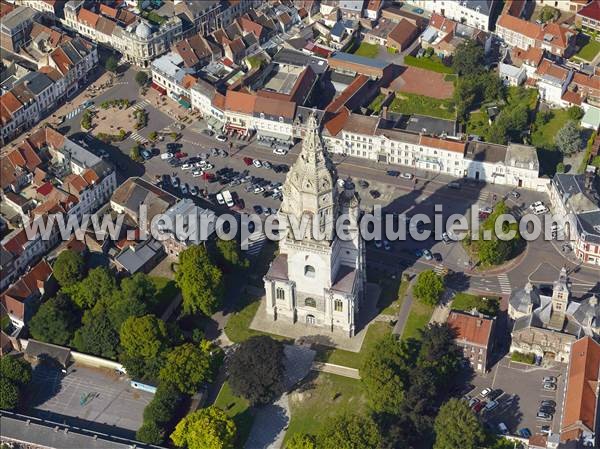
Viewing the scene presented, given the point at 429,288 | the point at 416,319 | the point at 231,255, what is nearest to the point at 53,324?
the point at 231,255

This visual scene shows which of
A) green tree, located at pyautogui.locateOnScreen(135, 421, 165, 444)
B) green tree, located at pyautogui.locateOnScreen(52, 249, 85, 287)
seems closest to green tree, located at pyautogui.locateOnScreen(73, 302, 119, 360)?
green tree, located at pyautogui.locateOnScreen(52, 249, 85, 287)

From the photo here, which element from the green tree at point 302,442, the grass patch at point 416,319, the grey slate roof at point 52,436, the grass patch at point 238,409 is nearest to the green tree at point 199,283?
the grass patch at point 238,409

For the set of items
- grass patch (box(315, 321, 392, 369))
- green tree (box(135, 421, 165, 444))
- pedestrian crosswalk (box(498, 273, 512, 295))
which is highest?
pedestrian crosswalk (box(498, 273, 512, 295))

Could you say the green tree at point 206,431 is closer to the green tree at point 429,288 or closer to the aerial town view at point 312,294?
the aerial town view at point 312,294

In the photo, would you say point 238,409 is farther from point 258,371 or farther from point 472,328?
point 472,328

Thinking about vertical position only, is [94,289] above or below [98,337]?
above

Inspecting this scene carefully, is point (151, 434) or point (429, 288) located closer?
point (151, 434)

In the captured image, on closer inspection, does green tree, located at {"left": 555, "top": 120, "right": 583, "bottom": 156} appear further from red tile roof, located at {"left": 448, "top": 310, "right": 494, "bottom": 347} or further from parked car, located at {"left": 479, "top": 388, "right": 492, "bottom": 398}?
parked car, located at {"left": 479, "top": 388, "right": 492, "bottom": 398}
